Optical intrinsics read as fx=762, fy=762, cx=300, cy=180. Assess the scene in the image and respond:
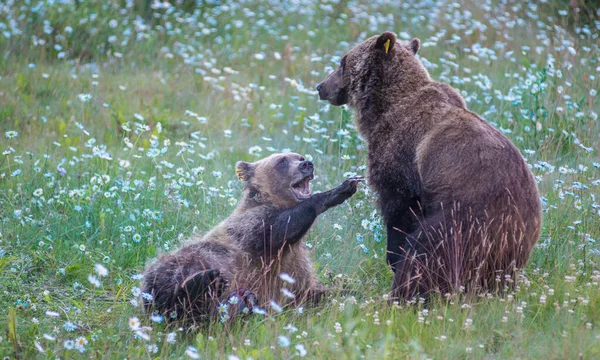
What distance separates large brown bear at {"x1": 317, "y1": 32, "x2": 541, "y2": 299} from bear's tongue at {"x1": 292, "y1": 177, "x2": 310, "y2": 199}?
0.64m

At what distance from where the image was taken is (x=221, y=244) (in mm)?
5586

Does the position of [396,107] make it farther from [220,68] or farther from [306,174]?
[220,68]

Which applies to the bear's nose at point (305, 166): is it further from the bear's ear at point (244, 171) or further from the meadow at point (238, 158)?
the meadow at point (238, 158)

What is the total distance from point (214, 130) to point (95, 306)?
4307 millimetres

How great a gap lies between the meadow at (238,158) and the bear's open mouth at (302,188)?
614 mm

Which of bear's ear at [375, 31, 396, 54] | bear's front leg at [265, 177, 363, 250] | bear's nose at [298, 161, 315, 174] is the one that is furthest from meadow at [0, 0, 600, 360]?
bear's ear at [375, 31, 396, 54]

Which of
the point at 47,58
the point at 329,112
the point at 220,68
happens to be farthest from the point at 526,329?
the point at 47,58

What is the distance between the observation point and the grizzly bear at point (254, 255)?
4.96m

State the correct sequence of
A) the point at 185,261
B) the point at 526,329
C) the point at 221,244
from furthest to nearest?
the point at 221,244
the point at 185,261
the point at 526,329

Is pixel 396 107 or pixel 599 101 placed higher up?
pixel 396 107

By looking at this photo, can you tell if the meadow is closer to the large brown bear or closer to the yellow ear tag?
the large brown bear

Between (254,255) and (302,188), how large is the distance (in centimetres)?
82

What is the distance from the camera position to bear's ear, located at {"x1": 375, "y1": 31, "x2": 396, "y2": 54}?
5.89m

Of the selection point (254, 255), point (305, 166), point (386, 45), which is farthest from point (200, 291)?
point (386, 45)
